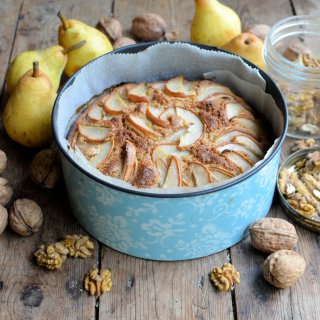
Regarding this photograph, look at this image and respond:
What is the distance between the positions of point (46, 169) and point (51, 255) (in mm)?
215

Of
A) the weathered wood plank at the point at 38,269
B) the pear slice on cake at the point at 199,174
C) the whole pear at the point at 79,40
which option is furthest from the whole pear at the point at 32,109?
the pear slice on cake at the point at 199,174

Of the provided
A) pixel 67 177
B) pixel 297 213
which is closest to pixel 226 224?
pixel 297 213

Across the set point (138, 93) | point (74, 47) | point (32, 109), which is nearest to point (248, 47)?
point (138, 93)

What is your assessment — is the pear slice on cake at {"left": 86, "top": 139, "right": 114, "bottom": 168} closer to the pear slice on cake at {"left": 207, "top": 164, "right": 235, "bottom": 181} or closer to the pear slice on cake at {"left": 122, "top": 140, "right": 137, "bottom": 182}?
the pear slice on cake at {"left": 122, "top": 140, "right": 137, "bottom": 182}

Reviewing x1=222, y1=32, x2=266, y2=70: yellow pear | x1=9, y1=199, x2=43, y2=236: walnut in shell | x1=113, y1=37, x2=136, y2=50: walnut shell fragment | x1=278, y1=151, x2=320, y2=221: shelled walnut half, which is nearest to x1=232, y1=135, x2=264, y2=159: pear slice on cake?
x1=278, y1=151, x2=320, y2=221: shelled walnut half

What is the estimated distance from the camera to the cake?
1115 mm

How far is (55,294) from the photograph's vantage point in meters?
1.08

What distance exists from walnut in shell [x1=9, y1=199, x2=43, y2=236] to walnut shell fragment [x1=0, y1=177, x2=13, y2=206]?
4 cm

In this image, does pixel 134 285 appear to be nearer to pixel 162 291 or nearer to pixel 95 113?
pixel 162 291

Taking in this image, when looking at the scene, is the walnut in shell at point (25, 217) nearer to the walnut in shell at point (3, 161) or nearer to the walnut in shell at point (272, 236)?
the walnut in shell at point (3, 161)

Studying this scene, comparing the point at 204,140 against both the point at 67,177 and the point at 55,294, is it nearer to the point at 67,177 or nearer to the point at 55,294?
the point at 67,177

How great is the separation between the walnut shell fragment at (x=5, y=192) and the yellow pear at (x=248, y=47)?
65 cm

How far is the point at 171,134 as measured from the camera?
46.9 inches

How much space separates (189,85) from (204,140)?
7.9 inches
